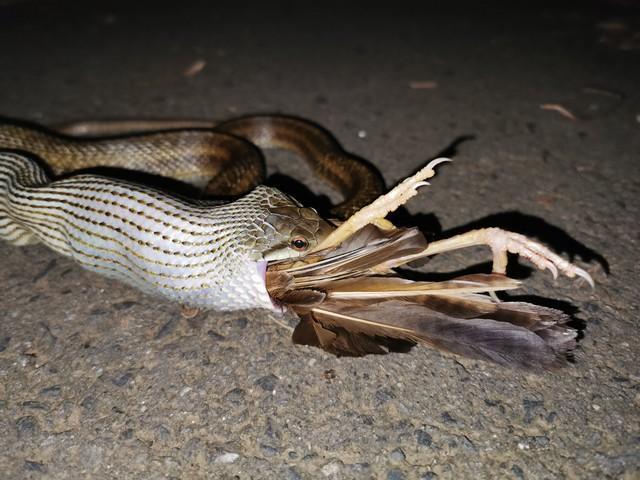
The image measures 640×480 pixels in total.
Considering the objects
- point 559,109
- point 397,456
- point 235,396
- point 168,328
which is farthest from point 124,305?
point 559,109

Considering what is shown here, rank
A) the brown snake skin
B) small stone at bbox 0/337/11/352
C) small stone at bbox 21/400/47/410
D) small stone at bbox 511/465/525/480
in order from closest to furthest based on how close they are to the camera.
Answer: small stone at bbox 511/465/525/480 → small stone at bbox 21/400/47/410 → small stone at bbox 0/337/11/352 → the brown snake skin

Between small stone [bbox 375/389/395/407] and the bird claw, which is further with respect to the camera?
small stone [bbox 375/389/395/407]

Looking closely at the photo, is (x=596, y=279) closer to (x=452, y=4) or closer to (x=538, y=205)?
(x=538, y=205)

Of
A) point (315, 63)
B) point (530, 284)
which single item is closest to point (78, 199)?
point (530, 284)

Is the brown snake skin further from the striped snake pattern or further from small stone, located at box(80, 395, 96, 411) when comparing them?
small stone, located at box(80, 395, 96, 411)

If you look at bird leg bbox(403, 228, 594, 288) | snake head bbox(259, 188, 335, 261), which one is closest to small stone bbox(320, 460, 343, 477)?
snake head bbox(259, 188, 335, 261)

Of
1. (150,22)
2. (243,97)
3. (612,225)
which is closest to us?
(612,225)
